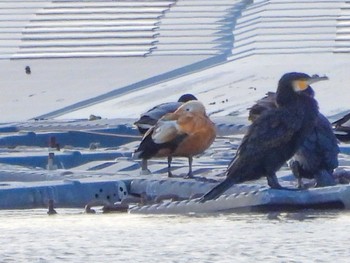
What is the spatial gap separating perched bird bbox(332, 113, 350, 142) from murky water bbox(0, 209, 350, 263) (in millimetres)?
5493

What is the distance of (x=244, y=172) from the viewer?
10.4 metres

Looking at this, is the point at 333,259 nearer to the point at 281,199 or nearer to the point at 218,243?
the point at 218,243

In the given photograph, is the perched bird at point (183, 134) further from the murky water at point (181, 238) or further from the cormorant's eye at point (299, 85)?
the cormorant's eye at point (299, 85)

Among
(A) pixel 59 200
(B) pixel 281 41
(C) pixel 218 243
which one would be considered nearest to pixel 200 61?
(B) pixel 281 41

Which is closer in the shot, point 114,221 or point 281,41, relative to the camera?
point 114,221

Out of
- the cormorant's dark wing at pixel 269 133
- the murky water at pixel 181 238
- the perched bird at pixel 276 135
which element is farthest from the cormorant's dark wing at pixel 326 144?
the murky water at pixel 181 238

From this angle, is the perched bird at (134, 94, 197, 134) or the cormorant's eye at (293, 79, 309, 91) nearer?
the cormorant's eye at (293, 79, 309, 91)

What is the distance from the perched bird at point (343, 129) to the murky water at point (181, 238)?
18.0ft

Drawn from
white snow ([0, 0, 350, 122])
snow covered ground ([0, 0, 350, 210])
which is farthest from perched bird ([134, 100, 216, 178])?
white snow ([0, 0, 350, 122])

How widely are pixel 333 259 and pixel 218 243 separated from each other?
98cm

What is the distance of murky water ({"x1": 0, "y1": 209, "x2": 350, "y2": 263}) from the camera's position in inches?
298

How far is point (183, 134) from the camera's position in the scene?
12.2 metres

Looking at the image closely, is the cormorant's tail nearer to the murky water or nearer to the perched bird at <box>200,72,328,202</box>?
the perched bird at <box>200,72,328,202</box>

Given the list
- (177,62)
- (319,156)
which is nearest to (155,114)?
(319,156)
